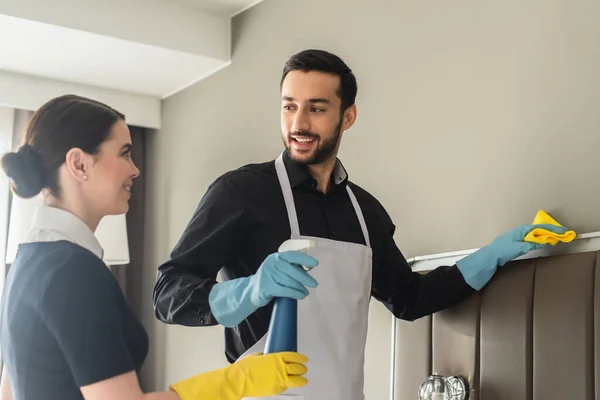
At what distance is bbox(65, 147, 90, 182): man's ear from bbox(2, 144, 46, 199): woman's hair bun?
5cm

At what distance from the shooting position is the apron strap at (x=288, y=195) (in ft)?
6.13

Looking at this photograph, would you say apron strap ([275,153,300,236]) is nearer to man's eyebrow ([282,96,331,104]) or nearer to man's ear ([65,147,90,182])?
man's eyebrow ([282,96,331,104])

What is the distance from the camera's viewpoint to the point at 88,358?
120 centimetres

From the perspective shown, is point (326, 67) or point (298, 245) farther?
point (326, 67)

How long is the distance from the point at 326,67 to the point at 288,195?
36 centimetres

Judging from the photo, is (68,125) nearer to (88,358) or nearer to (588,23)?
(88,358)

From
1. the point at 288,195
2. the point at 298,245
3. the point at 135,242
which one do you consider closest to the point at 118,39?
the point at 135,242

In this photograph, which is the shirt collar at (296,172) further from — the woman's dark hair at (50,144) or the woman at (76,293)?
the woman's dark hair at (50,144)

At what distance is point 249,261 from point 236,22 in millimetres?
1892

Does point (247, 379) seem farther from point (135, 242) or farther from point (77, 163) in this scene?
point (135, 242)

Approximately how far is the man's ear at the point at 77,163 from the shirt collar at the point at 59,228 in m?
0.07

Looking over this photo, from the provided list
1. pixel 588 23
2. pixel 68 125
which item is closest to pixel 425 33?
pixel 588 23

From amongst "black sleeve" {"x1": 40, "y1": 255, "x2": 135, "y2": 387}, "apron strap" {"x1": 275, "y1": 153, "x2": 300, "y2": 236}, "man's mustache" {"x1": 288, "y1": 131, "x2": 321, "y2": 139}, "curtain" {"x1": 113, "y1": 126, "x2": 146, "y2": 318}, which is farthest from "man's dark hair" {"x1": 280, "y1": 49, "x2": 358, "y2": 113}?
"curtain" {"x1": 113, "y1": 126, "x2": 146, "y2": 318}

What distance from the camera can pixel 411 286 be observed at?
6.80ft
